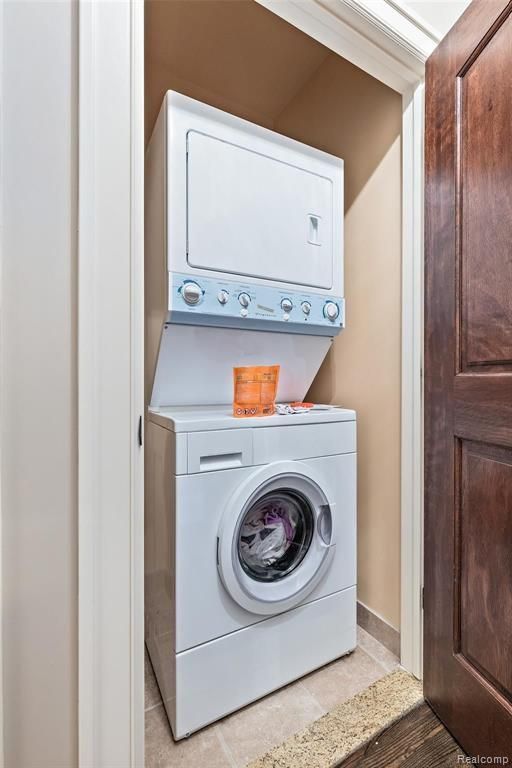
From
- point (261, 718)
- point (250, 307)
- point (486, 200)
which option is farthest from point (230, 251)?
point (261, 718)

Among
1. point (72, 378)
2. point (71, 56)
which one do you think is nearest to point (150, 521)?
point (72, 378)

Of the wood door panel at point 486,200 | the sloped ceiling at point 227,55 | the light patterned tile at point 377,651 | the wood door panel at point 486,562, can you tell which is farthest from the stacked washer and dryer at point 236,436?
the sloped ceiling at point 227,55

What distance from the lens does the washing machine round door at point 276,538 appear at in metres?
1.13

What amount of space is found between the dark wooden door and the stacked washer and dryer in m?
0.36

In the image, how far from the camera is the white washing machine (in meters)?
1.07

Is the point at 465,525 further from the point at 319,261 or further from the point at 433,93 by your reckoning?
the point at 433,93

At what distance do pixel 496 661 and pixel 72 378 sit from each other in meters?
1.22

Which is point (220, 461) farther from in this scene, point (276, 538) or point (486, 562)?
point (486, 562)

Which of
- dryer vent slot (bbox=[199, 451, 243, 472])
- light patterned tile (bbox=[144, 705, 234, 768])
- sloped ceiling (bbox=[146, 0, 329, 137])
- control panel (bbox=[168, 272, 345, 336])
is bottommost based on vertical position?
light patterned tile (bbox=[144, 705, 234, 768])

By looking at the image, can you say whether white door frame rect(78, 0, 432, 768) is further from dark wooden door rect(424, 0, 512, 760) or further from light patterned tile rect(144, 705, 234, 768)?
dark wooden door rect(424, 0, 512, 760)

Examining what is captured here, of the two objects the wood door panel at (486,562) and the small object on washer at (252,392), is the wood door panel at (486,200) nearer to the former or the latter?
the wood door panel at (486,562)

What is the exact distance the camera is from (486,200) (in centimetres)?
97

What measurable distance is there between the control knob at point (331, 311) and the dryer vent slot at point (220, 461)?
26.5 inches

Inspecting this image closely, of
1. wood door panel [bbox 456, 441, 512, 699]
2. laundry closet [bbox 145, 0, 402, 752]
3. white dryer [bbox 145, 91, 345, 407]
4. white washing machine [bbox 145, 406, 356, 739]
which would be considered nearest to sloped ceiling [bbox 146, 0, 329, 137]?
laundry closet [bbox 145, 0, 402, 752]
